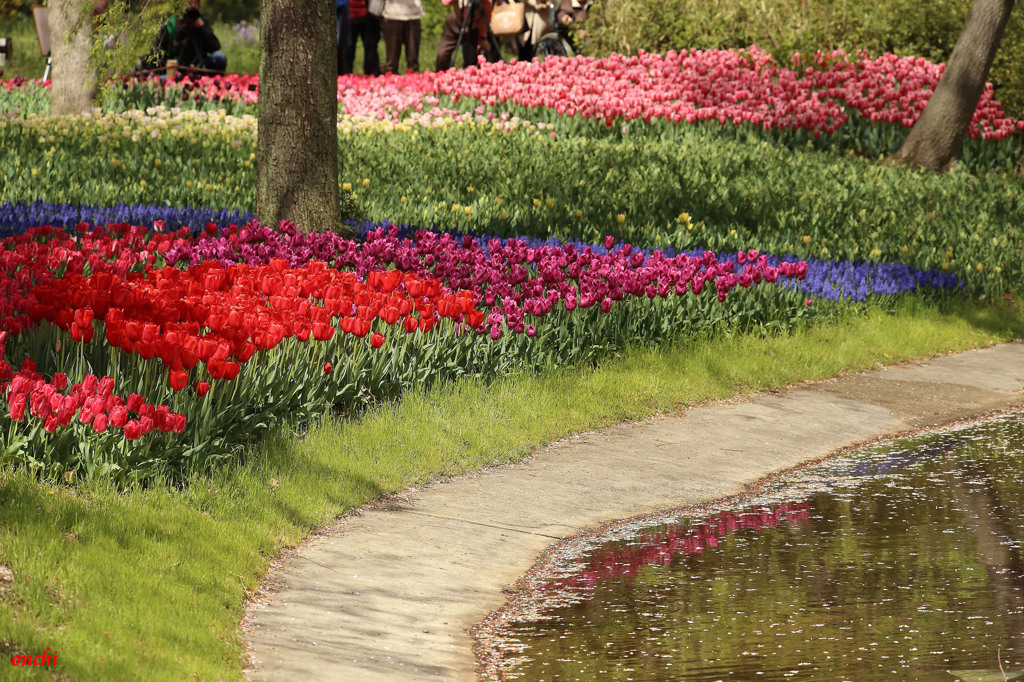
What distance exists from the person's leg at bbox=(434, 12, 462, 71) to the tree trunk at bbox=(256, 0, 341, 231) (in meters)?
13.5

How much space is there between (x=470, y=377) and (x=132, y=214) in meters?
4.24

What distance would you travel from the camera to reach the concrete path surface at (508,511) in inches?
175

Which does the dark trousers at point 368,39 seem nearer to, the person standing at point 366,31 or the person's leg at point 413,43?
the person standing at point 366,31

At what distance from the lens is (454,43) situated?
23281mm

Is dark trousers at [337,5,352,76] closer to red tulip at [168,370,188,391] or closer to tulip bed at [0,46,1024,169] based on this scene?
tulip bed at [0,46,1024,169]

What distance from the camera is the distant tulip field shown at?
19.8 ft

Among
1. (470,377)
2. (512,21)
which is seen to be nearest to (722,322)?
(470,377)

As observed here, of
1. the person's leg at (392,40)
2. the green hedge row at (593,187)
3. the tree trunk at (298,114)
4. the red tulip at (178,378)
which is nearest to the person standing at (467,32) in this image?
the person's leg at (392,40)

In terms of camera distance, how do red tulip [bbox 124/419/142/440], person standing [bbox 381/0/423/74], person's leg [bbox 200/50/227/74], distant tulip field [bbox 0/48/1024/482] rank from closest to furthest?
red tulip [bbox 124/419/142/440]
distant tulip field [bbox 0/48/1024/482]
person standing [bbox 381/0/423/74]
person's leg [bbox 200/50/227/74]

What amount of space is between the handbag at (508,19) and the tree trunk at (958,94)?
759 cm

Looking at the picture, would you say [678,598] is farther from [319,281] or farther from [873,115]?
[873,115]

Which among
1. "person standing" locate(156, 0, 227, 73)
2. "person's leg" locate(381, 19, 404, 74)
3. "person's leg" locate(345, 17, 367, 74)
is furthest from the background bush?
"person standing" locate(156, 0, 227, 73)

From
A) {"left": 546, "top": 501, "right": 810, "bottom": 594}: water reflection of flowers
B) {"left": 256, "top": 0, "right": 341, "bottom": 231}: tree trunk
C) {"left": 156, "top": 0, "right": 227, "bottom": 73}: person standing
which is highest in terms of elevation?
{"left": 156, "top": 0, "right": 227, "bottom": 73}: person standing

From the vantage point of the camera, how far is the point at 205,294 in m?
7.04
